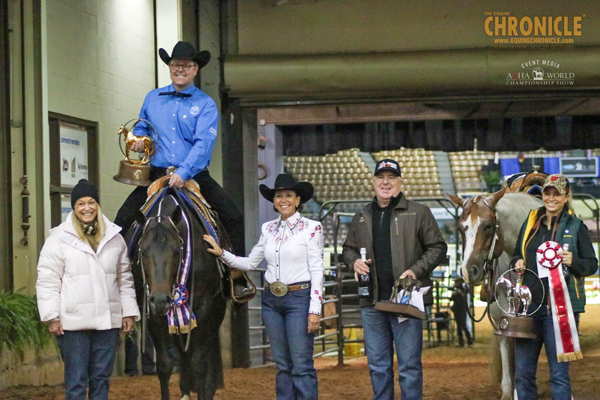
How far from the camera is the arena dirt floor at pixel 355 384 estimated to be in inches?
293

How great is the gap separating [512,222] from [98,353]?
3158mm

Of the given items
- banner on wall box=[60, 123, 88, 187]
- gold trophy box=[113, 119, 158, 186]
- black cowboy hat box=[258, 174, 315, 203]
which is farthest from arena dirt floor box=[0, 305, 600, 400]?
black cowboy hat box=[258, 174, 315, 203]

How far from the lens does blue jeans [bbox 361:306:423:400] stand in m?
5.20

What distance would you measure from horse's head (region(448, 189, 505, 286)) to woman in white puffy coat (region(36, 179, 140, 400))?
2.39m

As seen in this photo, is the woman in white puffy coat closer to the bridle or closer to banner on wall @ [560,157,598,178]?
the bridle

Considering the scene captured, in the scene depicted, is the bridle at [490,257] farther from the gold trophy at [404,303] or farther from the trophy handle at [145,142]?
the trophy handle at [145,142]

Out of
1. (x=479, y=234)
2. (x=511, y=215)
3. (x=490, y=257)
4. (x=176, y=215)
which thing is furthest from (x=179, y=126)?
(x=511, y=215)

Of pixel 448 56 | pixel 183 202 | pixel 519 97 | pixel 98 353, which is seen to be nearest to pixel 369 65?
pixel 448 56

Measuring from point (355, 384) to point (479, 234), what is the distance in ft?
9.99

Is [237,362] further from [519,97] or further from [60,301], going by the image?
[60,301]

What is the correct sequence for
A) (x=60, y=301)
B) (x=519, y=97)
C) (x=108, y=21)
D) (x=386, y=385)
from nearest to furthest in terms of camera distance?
(x=60, y=301)
(x=386, y=385)
(x=108, y=21)
(x=519, y=97)

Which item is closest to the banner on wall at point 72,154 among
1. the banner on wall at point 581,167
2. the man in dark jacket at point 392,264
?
the man in dark jacket at point 392,264

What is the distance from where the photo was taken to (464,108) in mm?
10672

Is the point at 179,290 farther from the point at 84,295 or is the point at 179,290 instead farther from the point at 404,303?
the point at 404,303
